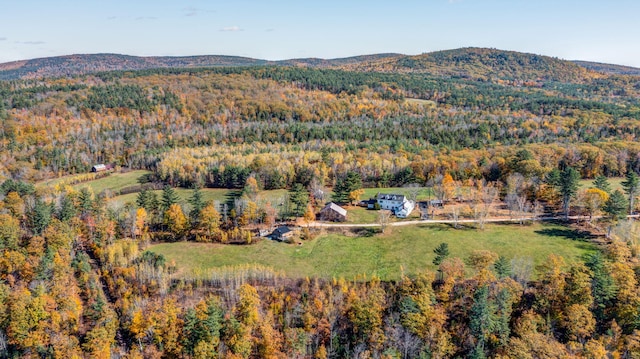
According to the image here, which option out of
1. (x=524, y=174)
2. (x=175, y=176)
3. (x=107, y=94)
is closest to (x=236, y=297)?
(x=175, y=176)

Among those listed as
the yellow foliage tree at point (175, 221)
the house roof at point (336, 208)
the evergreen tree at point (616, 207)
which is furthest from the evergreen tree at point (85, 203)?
the evergreen tree at point (616, 207)

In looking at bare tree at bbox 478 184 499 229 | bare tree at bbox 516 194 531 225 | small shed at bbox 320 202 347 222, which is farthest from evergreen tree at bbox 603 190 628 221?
small shed at bbox 320 202 347 222

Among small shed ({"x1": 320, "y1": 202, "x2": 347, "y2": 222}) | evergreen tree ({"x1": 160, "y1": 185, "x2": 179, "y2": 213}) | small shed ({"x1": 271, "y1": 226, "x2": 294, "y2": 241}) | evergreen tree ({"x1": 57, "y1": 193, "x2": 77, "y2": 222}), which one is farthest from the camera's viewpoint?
small shed ({"x1": 320, "y1": 202, "x2": 347, "y2": 222})

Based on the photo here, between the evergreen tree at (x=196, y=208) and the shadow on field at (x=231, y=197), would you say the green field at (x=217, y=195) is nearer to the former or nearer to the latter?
the shadow on field at (x=231, y=197)

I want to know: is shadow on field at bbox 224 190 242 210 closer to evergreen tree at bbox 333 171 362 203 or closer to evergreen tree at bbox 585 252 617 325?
evergreen tree at bbox 333 171 362 203

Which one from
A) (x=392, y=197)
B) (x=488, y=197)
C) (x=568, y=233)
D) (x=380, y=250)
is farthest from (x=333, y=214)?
(x=568, y=233)

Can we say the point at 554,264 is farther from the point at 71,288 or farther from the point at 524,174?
the point at 71,288
